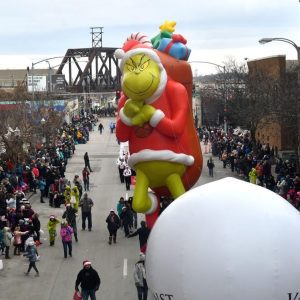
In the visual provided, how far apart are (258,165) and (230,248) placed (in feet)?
64.6

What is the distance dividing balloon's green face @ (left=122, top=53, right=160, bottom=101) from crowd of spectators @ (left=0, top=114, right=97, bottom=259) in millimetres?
3980

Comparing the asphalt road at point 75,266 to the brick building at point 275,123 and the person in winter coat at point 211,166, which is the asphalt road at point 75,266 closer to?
the person in winter coat at point 211,166

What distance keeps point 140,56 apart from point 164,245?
859 cm

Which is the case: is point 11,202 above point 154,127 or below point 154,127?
below

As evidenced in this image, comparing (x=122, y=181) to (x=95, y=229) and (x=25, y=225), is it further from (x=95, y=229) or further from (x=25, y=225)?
(x=25, y=225)

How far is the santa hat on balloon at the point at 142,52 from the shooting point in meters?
16.9

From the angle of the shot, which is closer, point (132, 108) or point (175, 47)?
point (132, 108)

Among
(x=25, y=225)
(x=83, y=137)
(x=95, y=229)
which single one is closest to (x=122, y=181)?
(x=95, y=229)

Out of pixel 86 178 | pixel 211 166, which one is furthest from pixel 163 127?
pixel 211 166

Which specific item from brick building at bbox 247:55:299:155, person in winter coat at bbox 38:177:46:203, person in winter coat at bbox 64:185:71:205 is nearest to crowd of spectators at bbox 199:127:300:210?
brick building at bbox 247:55:299:155

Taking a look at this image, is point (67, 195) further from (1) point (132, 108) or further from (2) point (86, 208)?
(1) point (132, 108)

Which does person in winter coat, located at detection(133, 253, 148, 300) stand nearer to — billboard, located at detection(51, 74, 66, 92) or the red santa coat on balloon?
the red santa coat on balloon

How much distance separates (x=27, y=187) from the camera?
27188 millimetres

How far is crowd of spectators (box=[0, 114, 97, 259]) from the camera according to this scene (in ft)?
59.8
